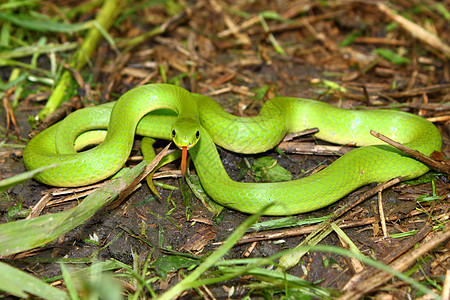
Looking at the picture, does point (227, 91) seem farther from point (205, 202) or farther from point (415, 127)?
point (415, 127)

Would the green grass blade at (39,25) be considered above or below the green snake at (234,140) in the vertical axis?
above

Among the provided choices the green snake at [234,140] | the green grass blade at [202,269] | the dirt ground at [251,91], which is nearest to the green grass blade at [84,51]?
the dirt ground at [251,91]

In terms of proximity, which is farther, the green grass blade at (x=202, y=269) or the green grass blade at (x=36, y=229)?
the green grass blade at (x=36, y=229)

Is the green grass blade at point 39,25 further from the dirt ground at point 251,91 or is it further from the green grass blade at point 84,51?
the dirt ground at point 251,91

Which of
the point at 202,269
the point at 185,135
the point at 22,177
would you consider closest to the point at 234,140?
the point at 185,135

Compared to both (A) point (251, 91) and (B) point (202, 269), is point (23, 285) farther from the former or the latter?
(A) point (251, 91)

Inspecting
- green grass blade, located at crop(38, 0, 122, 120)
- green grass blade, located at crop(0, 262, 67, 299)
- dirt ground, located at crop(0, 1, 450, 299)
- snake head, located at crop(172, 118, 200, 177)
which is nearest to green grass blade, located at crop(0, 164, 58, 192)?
green grass blade, located at crop(0, 262, 67, 299)
